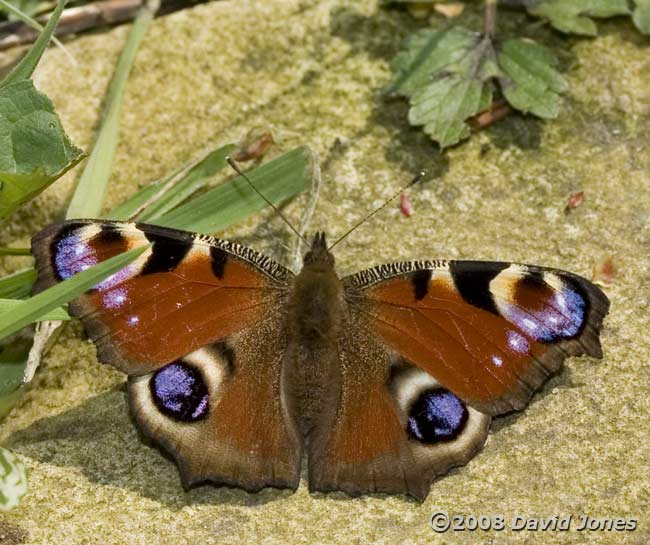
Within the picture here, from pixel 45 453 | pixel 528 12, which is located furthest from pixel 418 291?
pixel 528 12

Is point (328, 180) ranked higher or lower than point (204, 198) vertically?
lower

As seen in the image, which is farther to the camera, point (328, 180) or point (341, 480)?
point (328, 180)

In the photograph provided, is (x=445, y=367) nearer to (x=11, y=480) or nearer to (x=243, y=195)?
(x=243, y=195)

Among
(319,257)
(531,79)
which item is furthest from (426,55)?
A: (319,257)

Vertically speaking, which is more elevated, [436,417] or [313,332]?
[313,332]

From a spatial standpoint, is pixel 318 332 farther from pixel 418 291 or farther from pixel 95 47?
pixel 95 47

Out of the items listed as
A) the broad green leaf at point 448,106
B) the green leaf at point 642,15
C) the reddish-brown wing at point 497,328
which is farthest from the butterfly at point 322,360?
the green leaf at point 642,15

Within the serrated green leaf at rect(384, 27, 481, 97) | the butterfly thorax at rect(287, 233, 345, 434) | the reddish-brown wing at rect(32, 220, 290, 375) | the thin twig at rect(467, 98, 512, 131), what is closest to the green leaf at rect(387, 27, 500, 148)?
the serrated green leaf at rect(384, 27, 481, 97)
